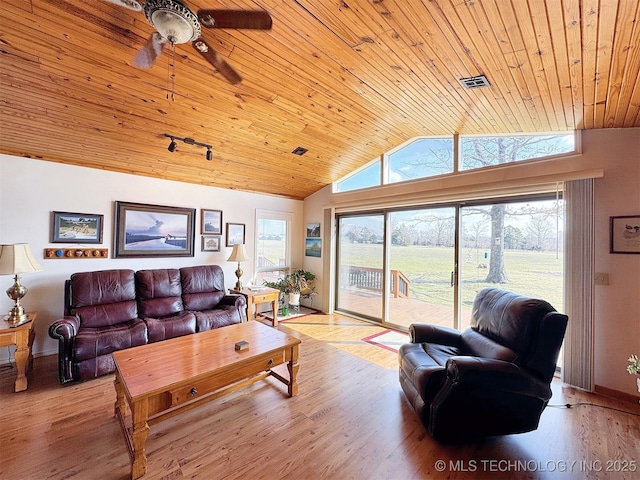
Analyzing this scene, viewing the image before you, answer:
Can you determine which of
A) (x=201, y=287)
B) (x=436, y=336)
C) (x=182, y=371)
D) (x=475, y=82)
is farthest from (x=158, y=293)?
(x=475, y=82)

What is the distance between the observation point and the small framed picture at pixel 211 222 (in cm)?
448

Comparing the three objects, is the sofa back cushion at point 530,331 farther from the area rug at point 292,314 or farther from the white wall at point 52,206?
the white wall at point 52,206

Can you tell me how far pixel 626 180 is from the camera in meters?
2.54

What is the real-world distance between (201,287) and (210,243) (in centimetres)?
86

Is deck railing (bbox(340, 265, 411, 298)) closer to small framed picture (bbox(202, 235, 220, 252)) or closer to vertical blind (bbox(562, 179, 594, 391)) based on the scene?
vertical blind (bbox(562, 179, 594, 391))

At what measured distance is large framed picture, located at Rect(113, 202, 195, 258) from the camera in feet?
12.2

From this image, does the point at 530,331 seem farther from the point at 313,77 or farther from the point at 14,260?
the point at 14,260

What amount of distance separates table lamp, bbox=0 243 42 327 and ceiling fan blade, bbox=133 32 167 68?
90.7 inches

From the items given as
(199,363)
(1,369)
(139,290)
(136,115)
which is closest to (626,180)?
(199,363)

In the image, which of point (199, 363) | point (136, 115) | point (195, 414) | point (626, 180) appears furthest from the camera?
point (136, 115)

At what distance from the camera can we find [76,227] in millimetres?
3389

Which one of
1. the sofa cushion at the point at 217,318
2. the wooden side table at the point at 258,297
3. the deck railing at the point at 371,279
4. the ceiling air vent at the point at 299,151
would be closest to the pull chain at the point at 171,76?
the ceiling air vent at the point at 299,151

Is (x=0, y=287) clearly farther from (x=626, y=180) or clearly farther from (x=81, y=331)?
(x=626, y=180)

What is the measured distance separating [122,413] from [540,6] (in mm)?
3803
